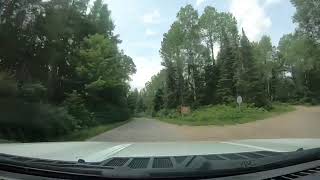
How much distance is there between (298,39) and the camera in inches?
1860

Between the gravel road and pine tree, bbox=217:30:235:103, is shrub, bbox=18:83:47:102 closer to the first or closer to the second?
the gravel road

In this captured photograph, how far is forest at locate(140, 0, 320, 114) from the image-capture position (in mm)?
59591

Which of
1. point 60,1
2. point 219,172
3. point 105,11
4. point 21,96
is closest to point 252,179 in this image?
point 219,172

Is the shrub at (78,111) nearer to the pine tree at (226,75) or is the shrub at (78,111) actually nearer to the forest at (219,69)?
the forest at (219,69)

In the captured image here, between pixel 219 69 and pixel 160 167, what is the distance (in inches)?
2675

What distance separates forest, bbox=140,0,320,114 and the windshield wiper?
4802cm

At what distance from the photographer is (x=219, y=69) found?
229 ft

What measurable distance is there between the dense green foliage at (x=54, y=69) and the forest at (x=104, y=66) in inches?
2.2

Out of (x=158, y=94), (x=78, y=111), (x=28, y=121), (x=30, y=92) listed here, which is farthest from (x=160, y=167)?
(x=158, y=94)

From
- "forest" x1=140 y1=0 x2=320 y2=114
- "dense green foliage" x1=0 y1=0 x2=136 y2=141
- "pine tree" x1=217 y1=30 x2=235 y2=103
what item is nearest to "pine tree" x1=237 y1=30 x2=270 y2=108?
"forest" x1=140 y1=0 x2=320 y2=114

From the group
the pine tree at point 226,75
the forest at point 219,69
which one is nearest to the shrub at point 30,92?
the forest at point 219,69

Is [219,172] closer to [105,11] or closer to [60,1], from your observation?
[60,1]

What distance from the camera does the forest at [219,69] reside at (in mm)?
59591

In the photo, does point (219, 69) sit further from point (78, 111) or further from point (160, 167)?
point (160, 167)
